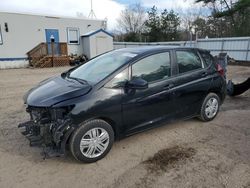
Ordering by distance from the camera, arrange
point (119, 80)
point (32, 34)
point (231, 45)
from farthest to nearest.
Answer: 1. point (32, 34)
2. point (231, 45)
3. point (119, 80)

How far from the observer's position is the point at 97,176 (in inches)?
119

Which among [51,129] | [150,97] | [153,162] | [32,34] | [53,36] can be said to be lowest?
[153,162]

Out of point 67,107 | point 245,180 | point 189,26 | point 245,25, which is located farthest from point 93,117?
point 189,26

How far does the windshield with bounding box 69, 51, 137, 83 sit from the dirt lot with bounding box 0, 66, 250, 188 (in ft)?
3.82

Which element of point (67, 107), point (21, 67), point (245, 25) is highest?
point (245, 25)

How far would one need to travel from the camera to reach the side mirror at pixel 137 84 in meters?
3.36

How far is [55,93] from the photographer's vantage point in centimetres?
327

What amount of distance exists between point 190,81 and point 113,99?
5.39ft

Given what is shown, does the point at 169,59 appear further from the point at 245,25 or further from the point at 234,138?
the point at 245,25

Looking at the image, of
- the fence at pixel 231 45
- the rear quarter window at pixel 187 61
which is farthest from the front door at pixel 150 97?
the fence at pixel 231 45

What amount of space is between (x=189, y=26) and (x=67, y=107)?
30.8m

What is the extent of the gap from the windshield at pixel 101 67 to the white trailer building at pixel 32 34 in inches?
576

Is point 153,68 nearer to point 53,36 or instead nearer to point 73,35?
point 53,36

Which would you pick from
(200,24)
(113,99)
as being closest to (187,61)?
(113,99)
